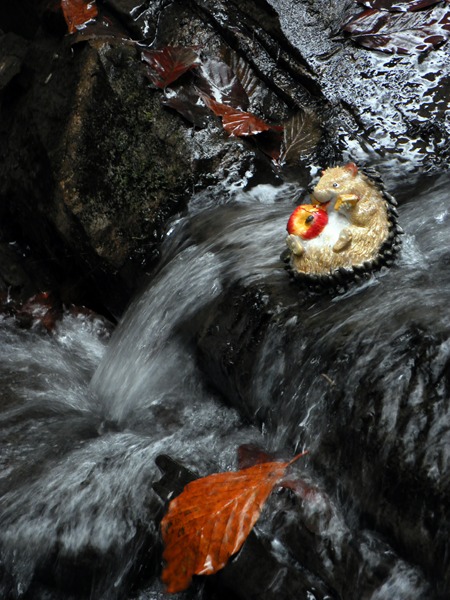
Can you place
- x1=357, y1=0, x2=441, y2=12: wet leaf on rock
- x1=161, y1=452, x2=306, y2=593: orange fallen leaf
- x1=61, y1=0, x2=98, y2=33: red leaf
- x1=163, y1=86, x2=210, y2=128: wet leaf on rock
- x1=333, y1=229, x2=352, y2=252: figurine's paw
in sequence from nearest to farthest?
x1=161, y1=452, x2=306, y2=593: orange fallen leaf → x1=333, y1=229, x2=352, y2=252: figurine's paw → x1=163, y1=86, x2=210, y2=128: wet leaf on rock → x1=357, y1=0, x2=441, y2=12: wet leaf on rock → x1=61, y1=0, x2=98, y2=33: red leaf

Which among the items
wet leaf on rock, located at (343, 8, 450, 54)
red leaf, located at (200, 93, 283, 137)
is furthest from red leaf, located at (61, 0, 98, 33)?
wet leaf on rock, located at (343, 8, 450, 54)

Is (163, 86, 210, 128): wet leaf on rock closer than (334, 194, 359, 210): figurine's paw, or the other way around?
(334, 194, 359, 210): figurine's paw

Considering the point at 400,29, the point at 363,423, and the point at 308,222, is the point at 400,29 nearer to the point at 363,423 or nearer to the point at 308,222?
the point at 308,222

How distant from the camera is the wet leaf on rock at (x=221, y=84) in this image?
407 centimetres

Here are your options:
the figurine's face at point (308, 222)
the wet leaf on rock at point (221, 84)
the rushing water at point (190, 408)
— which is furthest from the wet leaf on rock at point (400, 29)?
the figurine's face at point (308, 222)

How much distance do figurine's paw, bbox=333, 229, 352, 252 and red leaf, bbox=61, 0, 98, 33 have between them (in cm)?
233

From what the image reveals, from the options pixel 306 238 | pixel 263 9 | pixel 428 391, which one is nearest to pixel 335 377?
pixel 428 391

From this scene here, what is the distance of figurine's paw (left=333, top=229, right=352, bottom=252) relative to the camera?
8.48 ft

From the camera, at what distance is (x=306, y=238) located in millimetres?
2662

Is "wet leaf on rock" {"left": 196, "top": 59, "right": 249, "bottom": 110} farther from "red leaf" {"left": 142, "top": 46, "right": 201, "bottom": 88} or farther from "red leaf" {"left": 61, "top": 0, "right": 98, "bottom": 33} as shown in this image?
"red leaf" {"left": 61, "top": 0, "right": 98, "bottom": 33}

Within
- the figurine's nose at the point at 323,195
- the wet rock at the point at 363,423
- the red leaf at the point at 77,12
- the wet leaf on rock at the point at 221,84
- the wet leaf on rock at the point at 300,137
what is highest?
the red leaf at the point at 77,12

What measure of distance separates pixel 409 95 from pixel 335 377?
202 cm

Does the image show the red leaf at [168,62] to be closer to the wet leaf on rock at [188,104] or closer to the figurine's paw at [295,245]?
the wet leaf on rock at [188,104]

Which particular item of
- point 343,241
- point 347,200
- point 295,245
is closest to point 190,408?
point 295,245
